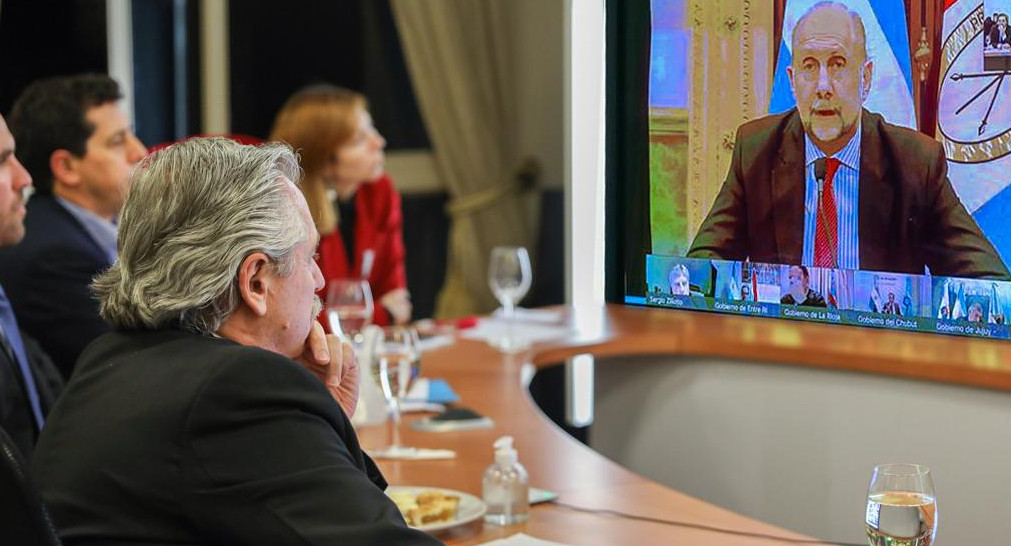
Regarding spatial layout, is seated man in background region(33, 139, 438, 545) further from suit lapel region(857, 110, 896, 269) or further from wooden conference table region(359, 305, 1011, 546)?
suit lapel region(857, 110, 896, 269)

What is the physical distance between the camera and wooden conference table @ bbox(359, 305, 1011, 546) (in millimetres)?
1646

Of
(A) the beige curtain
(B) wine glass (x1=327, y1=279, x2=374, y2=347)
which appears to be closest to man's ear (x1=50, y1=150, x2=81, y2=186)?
(B) wine glass (x1=327, y1=279, x2=374, y2=347)

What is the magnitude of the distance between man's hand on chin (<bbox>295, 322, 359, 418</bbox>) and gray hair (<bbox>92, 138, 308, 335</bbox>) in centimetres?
22

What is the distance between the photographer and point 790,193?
4.60ft

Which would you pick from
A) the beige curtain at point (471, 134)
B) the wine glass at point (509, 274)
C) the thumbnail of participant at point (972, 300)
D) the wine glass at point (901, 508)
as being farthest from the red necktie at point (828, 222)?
the beige curtain at point (471, 134)

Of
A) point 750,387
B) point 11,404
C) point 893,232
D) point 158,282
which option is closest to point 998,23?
point 893,232

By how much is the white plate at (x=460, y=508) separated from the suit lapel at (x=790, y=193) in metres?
0.52

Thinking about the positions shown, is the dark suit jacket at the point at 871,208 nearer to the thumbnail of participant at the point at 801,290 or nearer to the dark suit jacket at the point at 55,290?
the thumbnail of participant at the point at 801,290

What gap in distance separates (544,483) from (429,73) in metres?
3.50

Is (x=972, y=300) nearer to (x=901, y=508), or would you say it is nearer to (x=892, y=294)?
(x=892, y=294)

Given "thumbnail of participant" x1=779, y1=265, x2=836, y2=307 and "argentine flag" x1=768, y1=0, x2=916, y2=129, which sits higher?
"argentine flag" x1=768, y1=0, x2=916, y2=129

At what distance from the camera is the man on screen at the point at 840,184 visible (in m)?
1.31

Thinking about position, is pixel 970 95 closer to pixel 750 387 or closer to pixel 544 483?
pixel 544 483

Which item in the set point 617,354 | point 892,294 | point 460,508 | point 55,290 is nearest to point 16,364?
point 55,290
